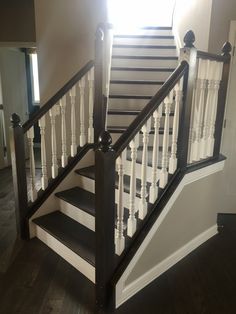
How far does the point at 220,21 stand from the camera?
290 centimetres

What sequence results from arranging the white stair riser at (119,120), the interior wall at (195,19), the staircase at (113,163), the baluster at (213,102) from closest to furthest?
the staircase at (113,163), the baluster at (213,102), the interior wall at (195,19), the white stair riser at (119,120)

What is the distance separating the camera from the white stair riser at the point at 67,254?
2.17 meters

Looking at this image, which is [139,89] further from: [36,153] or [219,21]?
[36,153]

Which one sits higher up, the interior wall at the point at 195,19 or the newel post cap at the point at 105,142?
the interior wall at the point at 195,19

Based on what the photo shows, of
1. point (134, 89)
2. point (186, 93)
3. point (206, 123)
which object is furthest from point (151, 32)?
point (186, 93)

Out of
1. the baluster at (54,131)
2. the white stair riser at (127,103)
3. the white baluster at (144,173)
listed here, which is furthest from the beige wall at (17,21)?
the white baluster at (144,173)

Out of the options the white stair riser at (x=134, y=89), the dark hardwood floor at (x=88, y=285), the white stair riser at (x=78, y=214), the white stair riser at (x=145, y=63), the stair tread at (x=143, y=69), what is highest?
the white stair riser at (x=145, y=63)

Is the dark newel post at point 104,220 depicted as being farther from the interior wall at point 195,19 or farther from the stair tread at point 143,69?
the stair tread at point 143,69

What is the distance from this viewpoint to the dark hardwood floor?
1.95m

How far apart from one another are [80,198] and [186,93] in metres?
1.46

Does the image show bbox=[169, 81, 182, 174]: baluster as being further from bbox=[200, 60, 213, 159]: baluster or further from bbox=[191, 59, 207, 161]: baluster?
bbox=[200, 60, 213, 159]: baluster

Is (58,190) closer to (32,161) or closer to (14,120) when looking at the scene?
(32,161)

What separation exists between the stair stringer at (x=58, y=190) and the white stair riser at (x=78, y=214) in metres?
0.08

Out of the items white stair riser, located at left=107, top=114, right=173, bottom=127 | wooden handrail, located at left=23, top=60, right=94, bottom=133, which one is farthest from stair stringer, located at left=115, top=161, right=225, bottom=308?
wooden handrail, located at left=23, top=60, right=94, bottom=133
